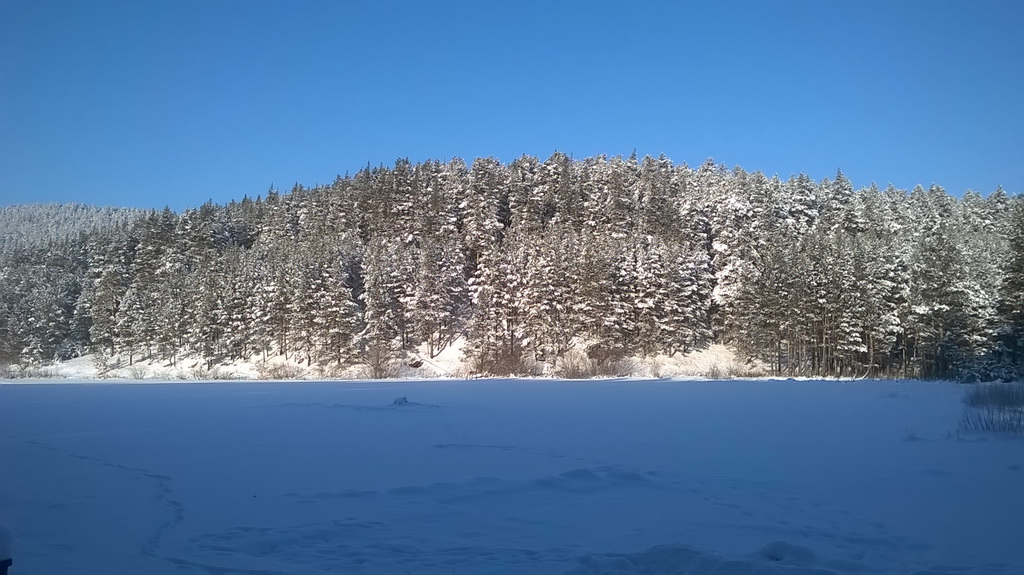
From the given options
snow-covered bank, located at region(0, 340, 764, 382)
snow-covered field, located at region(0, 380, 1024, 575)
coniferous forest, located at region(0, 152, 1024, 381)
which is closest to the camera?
snow-covered field, located at region(0, 380, 1024, 575)

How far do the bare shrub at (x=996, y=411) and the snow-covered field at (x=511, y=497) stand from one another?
833 millimetres

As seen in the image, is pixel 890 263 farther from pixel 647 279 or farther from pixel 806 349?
pixel 647 279

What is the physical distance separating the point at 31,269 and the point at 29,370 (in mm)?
26022

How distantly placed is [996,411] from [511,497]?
1405 cm

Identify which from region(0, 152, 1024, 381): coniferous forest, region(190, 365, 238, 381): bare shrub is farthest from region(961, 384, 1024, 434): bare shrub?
region(190, 365, 238, 381): bare shrub

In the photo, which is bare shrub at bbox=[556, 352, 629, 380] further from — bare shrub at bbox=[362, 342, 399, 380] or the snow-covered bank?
bare shrub at bbox=[362, 342, 399, 380]

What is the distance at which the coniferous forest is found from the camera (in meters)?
48.8

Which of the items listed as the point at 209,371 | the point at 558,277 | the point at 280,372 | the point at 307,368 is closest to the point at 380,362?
the point at 280,372

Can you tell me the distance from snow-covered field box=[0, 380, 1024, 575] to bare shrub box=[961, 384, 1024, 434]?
833mm

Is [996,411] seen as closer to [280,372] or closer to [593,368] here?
[593,368]

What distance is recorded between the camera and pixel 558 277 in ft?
187

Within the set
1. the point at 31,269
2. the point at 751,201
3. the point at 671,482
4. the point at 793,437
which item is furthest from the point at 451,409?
the point at 31,269

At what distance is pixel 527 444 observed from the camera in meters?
11.5

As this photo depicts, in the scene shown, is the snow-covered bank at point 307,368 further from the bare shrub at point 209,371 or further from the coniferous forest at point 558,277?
the coniferous forest at point 558,277
